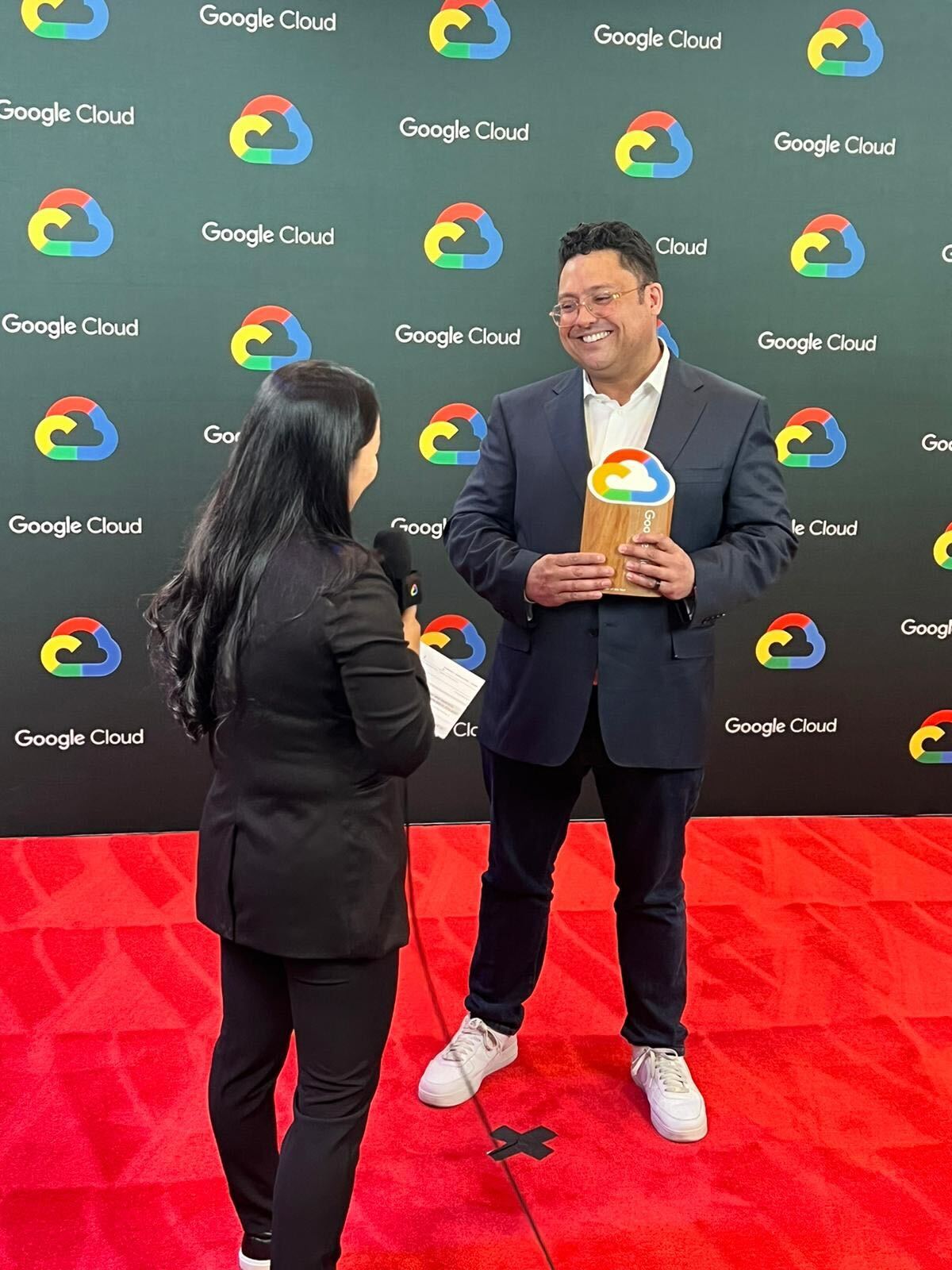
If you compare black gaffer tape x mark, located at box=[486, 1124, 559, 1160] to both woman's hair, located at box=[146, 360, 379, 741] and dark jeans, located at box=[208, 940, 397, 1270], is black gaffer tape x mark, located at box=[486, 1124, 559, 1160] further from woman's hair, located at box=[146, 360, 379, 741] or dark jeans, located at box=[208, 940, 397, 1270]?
woman's hair, located at box=[146, 360, 379, 741]

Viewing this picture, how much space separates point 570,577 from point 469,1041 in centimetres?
106

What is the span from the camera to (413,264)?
12.3 feet

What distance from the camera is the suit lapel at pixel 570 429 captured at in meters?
2.30

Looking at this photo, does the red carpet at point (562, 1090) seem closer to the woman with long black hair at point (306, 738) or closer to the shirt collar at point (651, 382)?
the woman with long black hair at point (306, 738)

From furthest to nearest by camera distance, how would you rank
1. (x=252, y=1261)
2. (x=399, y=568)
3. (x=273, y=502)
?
(x=252, y=1261)
(x=399, y=568)
(x=273, y=502)

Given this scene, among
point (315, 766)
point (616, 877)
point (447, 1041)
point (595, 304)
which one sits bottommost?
point (447, 1041)

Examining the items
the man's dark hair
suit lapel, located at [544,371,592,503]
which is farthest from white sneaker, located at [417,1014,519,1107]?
the man's dark hair

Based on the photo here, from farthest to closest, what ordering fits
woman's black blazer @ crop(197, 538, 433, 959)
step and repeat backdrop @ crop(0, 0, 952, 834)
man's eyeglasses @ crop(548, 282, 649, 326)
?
step and repeat backdrop @ crop(0, 0, 952, 834), man's eyeglasses @ crop(548, 282, 649, 326), woman's black blazer @ crop(197, 538, 433, 959)

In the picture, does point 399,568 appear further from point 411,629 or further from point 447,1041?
point 447,1041

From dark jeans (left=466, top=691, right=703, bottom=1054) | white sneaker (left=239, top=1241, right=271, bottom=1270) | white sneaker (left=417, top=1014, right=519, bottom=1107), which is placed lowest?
white sneaker (left=417, top=1014, right=519, bottom=1107)

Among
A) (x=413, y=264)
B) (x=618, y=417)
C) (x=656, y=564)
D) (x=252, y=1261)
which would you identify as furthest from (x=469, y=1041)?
(x=413, y=264)

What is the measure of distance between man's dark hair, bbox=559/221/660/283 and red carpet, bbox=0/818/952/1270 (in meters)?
1.69

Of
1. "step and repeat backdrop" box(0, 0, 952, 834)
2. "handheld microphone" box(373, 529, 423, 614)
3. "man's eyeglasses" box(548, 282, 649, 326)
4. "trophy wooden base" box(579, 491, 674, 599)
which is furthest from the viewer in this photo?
"step and repeat backdrop" box(0, 0, 952, 834)

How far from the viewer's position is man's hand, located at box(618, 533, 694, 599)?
6.86ft
